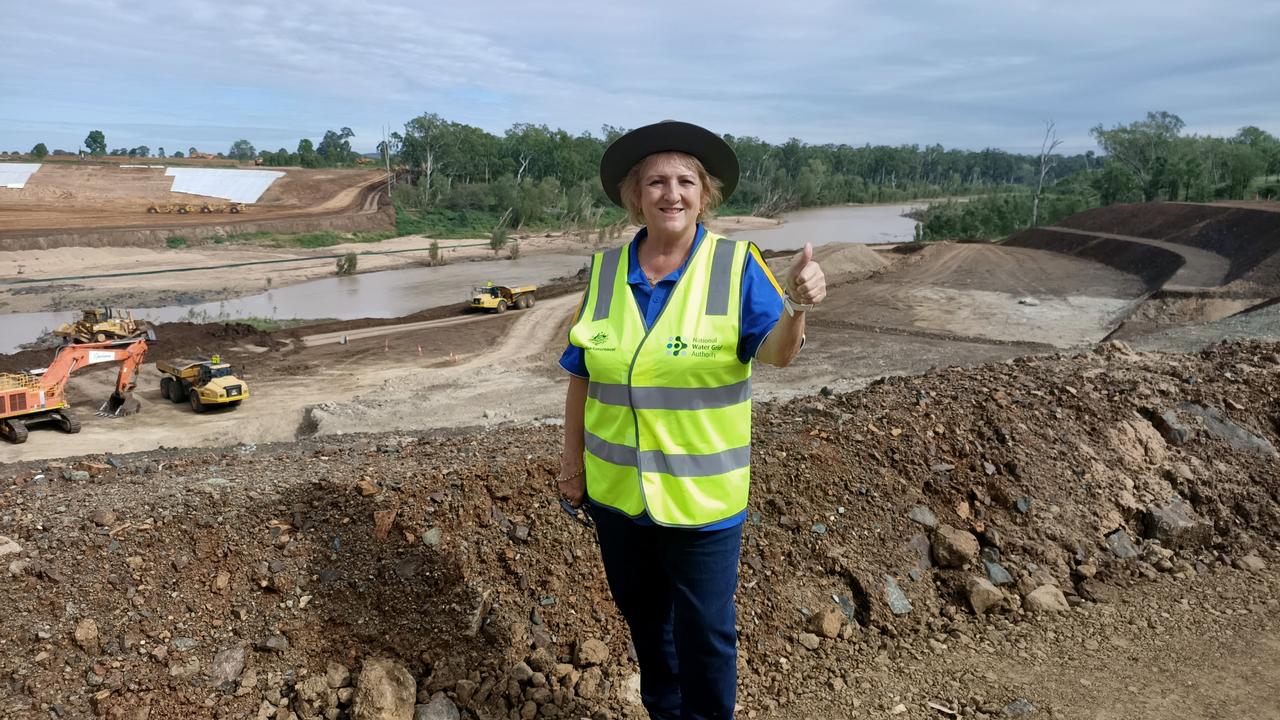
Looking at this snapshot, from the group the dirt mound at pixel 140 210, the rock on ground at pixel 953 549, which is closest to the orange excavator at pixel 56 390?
the rock on ground at pixel 953 549

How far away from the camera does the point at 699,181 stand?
2.29m

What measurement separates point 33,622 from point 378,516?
1.33 m

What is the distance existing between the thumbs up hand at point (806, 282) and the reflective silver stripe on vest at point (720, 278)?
20 centimetres

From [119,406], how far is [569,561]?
47.8 feet

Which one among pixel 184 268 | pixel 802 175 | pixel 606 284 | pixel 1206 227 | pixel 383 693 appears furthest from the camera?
pixel 802 175

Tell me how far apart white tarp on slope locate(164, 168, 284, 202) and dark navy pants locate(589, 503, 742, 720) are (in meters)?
66.6

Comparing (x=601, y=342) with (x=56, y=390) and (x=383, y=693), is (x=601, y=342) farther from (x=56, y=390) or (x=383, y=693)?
(x=56, y=390)

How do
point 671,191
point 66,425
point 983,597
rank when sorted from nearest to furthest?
1. point 671,191
2. point 983,597
3. point 66,425

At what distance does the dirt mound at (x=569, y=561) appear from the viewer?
10.2 feet

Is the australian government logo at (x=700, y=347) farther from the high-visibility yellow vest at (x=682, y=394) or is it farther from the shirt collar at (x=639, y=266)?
the shirt collar at (x=639, y=266)

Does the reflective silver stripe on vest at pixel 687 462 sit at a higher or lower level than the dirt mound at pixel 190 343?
higher

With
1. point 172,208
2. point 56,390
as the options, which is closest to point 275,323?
point 56,390

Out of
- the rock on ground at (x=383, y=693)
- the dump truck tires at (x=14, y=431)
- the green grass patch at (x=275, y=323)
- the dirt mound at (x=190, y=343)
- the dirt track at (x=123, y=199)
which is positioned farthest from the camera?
the dirt track at (x=123, y=199)

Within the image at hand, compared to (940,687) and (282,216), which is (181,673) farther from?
(282,216)
